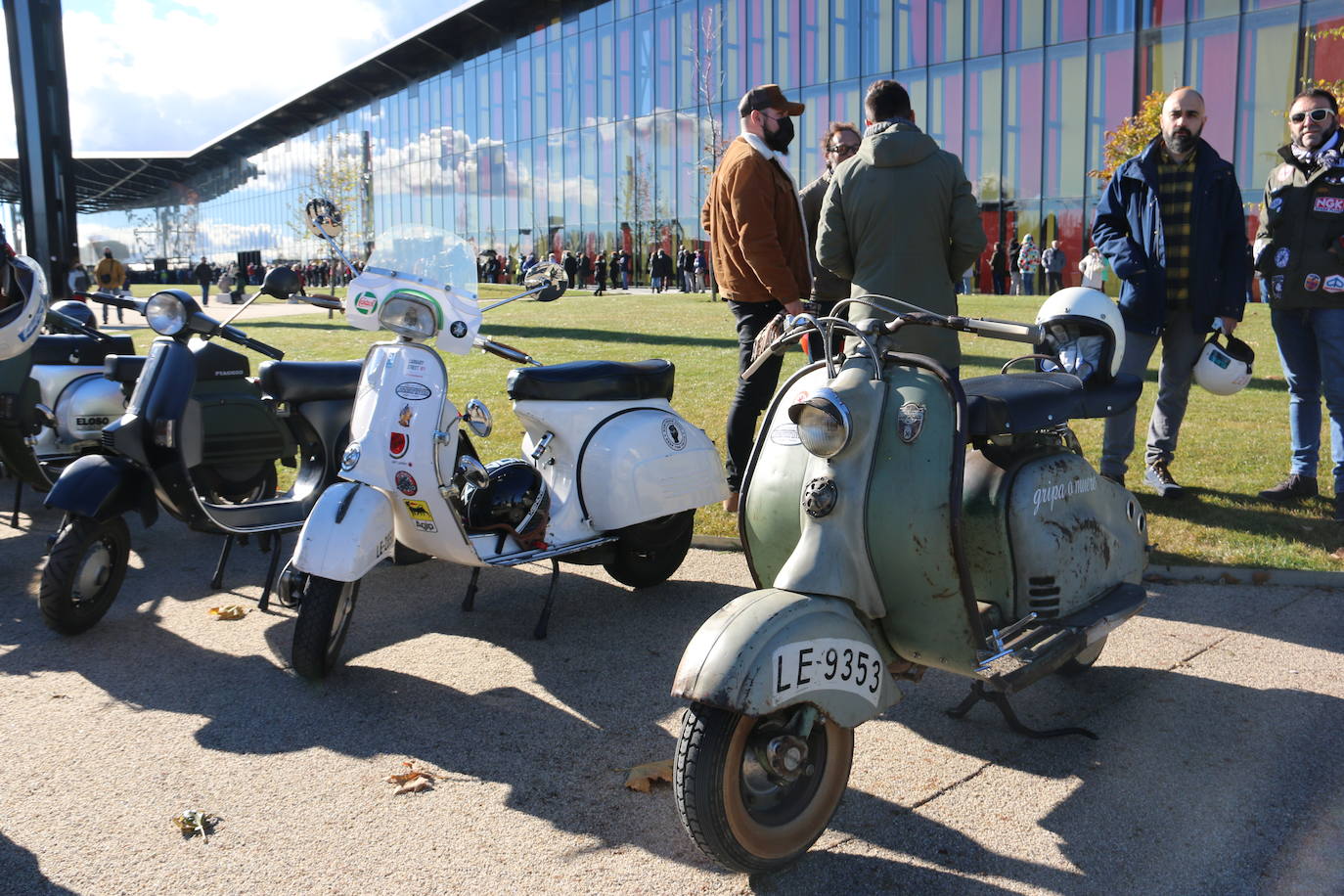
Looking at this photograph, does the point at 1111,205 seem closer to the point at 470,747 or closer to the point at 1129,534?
the point at 1129,534

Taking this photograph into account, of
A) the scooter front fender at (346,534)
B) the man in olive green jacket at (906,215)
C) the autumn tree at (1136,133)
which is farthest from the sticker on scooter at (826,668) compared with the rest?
the autumn tree at (1136,133)

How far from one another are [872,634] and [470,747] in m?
1.22

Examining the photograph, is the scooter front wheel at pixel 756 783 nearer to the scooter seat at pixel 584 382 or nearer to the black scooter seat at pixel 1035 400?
the black scooter seat at pixel 1035 400

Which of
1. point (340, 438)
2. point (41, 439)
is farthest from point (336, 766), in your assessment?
point (41, 439)

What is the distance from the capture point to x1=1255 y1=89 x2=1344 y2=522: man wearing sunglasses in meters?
5.32

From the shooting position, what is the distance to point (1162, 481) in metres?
5.91

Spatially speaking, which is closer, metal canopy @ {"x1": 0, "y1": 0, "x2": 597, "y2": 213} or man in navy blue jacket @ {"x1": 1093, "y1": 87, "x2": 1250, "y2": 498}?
man in navy blue jacket @ {"x1": 1093, "y1": 87, "x2": 1250, "y2": 498}

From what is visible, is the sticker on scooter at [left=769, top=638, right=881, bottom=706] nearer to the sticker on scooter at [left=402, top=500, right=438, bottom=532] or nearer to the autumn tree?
the sticker on scooter at [left=402, top=500, right=438, bottom=532]

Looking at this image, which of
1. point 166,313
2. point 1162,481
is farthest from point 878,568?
point 1162,481

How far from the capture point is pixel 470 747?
326cm

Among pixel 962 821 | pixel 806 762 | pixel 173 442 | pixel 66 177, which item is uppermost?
→ pixel 66 177

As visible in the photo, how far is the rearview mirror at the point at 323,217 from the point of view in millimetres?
4355

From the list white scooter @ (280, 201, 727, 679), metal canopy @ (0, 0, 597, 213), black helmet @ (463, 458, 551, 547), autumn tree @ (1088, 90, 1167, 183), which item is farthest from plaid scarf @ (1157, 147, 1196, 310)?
metal canopy @ (0, 0, 597, 213)

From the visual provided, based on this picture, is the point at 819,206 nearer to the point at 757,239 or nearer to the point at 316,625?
the point at 757,239
